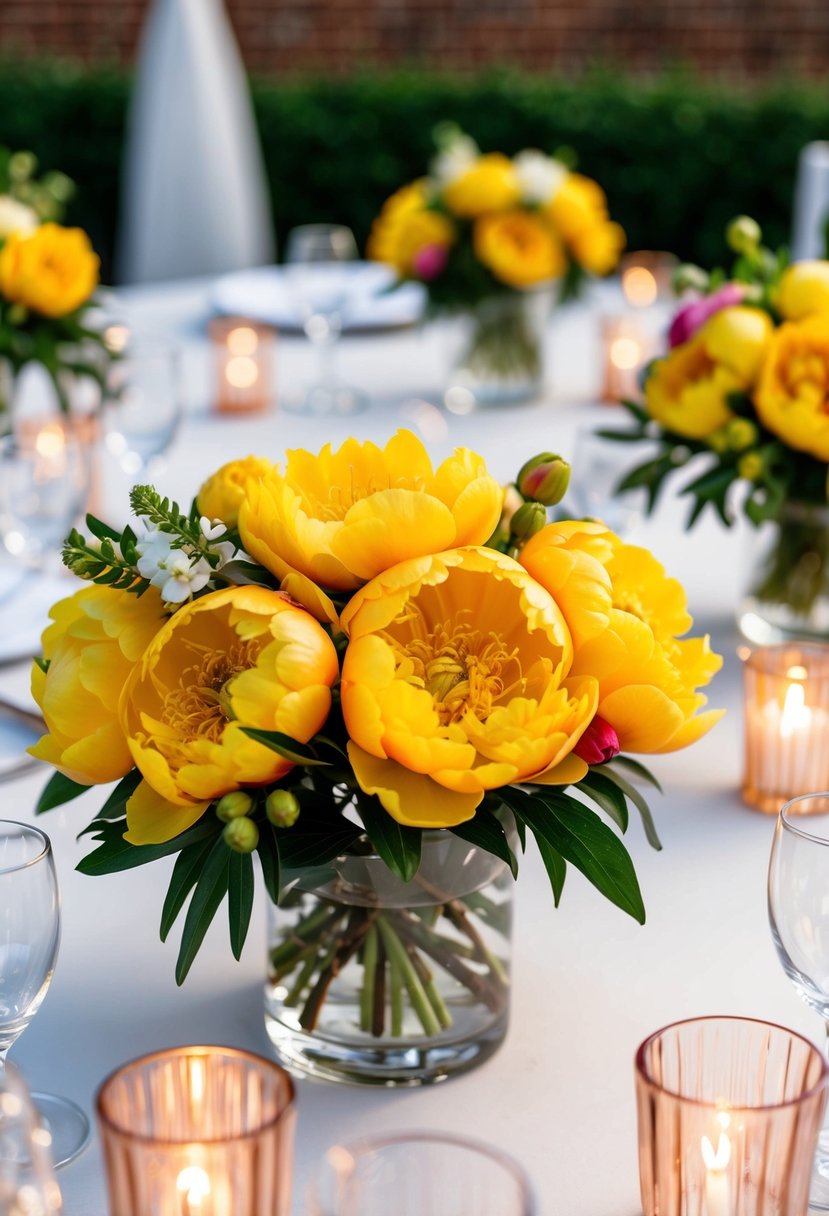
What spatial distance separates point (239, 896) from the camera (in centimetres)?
71

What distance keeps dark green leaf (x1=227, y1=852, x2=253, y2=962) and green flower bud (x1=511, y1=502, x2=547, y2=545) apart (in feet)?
0.70

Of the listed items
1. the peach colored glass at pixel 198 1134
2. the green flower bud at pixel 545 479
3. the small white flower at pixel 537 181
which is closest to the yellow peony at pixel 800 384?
the green flower bud at pixel 545 479

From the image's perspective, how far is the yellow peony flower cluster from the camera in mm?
676

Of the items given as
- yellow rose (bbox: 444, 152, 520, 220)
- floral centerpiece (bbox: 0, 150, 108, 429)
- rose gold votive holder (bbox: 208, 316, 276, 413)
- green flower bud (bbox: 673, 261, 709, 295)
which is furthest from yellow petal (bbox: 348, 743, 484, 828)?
yellow rose (bbox: 444, 152, 520, 220)

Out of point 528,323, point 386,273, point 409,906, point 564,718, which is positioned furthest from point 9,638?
point 386,273

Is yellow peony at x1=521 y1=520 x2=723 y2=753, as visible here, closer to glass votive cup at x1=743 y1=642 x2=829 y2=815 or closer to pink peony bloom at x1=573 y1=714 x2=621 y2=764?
pink peony bloom at x1=573 y1=714 x2=621 y2=764

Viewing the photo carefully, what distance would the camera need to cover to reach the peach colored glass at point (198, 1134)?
0.55 meters

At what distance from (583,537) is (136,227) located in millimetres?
2954

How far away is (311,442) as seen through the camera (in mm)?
1963

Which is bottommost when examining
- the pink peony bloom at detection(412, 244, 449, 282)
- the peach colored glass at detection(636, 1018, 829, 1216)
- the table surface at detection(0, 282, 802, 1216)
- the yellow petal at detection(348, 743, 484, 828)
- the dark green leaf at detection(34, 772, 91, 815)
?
the table surface at detection(0, 282, 802, 1216)

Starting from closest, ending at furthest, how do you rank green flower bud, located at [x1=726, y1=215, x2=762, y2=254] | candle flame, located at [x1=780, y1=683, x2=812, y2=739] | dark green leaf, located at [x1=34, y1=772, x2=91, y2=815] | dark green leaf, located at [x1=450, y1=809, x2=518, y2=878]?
dark green leaf, located at [x1=450, y1=809, x2=518, y2=878]
dark green leaf, located at [x1=34, y1=772, x2=91, y2=815]
candle flame, located at [x1=780, y1=683, x2=812, y2=739]
green flower bud, located at [x1=726, y1=215, x2=762, y2=254]

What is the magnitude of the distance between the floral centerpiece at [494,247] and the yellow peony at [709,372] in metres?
0.80

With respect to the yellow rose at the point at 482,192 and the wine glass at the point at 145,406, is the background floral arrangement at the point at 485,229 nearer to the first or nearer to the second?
the yellow rose at the point at 482,192

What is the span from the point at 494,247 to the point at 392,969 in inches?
57.4
